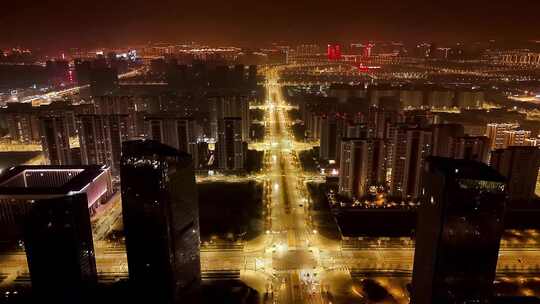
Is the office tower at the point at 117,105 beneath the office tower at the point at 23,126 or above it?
above

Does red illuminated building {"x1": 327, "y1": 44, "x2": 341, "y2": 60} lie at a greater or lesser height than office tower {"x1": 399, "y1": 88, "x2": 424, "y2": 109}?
greater

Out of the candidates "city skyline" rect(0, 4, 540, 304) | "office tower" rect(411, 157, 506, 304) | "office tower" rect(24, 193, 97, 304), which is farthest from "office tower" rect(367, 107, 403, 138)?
"office tower" rect(24, 193, 97, 304)

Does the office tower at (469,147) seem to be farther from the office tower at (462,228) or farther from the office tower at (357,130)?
the office tower at (462,228)

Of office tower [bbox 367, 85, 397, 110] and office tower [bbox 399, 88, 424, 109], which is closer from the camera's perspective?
office tower [bbox 367, 85, 397, 110]

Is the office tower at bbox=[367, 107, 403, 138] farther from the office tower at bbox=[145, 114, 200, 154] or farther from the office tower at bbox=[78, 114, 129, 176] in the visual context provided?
the office tower at bbox=[78, 114, 129, 176]

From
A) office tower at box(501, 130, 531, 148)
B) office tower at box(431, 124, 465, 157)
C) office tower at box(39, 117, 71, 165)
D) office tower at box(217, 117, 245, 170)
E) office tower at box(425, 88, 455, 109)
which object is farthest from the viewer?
office tower at box(425, 88, 455, 109)

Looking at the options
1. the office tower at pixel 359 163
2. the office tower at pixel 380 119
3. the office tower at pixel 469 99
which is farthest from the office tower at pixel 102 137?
the office tower at pixel 469 99

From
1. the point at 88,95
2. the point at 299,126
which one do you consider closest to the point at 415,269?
the point at 299,126

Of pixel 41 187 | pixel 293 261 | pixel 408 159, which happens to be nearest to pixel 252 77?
pixel 408 159
